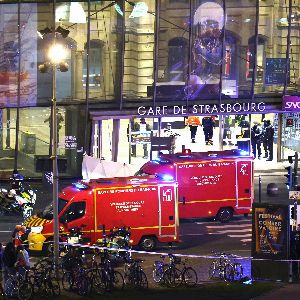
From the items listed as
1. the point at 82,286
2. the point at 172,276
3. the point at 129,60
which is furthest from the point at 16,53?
the point at 82,286

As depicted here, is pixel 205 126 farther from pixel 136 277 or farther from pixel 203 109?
pixel 136 277

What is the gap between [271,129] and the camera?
53281 mm

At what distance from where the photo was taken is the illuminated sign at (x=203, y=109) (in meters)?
50.8

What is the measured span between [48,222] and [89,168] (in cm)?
1219

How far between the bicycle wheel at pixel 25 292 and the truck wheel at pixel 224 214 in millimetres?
15423

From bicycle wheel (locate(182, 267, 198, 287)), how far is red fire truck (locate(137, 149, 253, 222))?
10.5m

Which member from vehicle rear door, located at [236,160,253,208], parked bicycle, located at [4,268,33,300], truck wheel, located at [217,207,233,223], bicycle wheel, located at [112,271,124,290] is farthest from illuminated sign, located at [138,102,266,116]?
parked bicycle, located at [4,268,33,300]

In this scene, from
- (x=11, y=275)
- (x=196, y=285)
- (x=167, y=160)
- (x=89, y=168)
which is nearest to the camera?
(x=11, y=275)

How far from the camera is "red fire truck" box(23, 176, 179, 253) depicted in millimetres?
35812

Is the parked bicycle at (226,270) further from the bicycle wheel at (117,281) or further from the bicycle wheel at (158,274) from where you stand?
the bicycle wheel at (117,281)

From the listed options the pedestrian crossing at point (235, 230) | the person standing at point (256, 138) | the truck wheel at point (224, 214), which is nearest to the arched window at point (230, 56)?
the person standing at point (256, 138)

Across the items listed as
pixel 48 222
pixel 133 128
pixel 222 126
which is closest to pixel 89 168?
pixel 133 128

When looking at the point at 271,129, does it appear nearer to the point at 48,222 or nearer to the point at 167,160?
the point at 167,160

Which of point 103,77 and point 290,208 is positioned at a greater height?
point 103,77
